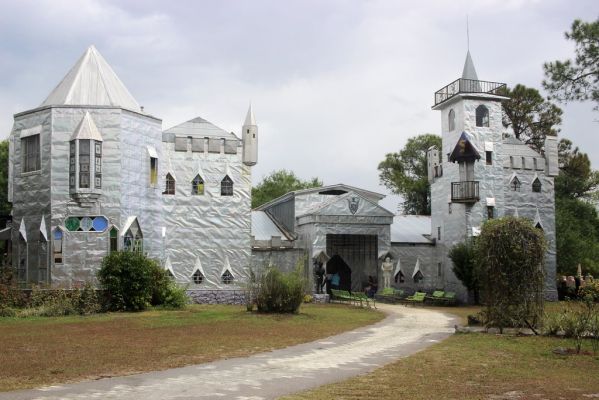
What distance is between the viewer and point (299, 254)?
41125mm

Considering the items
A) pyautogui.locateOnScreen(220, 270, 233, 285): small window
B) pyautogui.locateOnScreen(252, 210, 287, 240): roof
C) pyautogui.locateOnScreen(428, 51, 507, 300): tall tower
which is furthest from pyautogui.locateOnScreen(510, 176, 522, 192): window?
pyautogui.locateOnScreen(220, 270, 233, 285): small window

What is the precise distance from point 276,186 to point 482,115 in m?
33.5

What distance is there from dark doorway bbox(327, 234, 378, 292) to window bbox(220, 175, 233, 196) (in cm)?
814

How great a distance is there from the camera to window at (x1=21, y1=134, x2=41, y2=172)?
102 ft

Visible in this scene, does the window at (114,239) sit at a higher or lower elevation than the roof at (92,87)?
lower

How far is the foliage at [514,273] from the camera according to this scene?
1975cm

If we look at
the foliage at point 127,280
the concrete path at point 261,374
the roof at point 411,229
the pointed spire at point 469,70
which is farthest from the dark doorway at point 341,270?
→ the concrete path at point 261,374

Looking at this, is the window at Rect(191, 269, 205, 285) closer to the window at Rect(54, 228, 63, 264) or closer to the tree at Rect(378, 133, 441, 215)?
the window at Rect(54, 228, 63, 264)

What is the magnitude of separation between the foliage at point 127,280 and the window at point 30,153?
6277 millimetres

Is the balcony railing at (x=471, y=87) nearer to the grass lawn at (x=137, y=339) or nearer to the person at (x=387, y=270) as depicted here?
the person at (x=387, y=270)

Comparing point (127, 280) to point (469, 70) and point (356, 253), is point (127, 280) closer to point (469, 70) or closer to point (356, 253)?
point (356, 253)

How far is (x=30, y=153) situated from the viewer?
31.5 metres

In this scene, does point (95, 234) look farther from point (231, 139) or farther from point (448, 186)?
point (448, 186)

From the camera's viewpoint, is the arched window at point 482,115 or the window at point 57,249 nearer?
the window at point 57,249
